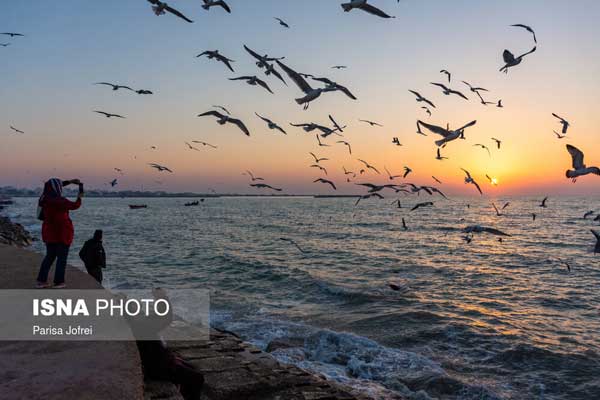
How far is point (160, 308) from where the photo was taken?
19.2 ft

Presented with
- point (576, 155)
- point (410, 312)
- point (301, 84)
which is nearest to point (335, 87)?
point (301, 84)

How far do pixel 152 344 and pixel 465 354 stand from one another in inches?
343

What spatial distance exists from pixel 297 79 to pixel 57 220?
4.68m

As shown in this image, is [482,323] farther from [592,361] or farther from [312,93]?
[312,93]

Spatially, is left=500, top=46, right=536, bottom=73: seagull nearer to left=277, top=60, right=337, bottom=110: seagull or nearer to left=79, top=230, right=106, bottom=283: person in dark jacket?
left=277, top=60, right=337, bottom=110: seagull

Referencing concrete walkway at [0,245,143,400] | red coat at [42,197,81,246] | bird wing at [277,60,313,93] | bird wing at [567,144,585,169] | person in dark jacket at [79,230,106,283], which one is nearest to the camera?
concrete walkway at [0,245,143,400]

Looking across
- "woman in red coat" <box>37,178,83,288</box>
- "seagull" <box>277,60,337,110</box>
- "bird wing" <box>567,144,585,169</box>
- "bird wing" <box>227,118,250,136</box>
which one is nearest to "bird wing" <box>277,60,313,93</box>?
"seagull" <box>277,60,337,110</box>

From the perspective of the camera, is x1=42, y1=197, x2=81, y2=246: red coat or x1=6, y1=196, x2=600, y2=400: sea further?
x1=6, y1=196, x2=600, y2=400: sea

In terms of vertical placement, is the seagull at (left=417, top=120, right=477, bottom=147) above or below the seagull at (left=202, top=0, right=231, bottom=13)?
below

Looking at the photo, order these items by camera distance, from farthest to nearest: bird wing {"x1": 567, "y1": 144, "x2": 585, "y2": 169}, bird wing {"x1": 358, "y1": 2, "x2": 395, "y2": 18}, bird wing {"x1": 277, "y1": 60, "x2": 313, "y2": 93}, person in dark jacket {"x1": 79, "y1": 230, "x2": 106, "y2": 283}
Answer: person in dark jacket {"x1": 79, "y1": 230, "x2": 106, "y2": 283} < bird wing {"x1": 567, "y1": 144, "x2": 585, "y2": 169} < bird wing {"x1": 277, "y1": 60, "x2": 313, "y2": 93} < bird wing {"x1": 358, "y1": 2, "x2": 395, "y2": 18}

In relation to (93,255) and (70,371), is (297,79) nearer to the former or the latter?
(70,371)

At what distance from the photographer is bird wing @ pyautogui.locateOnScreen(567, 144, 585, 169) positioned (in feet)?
24.8

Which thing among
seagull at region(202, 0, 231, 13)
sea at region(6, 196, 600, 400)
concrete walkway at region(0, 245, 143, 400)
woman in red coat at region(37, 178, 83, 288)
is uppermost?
seagull at region(202, 0, 231, 13)

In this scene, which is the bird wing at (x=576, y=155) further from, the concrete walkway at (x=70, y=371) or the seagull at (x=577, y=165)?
the concrete walkway at (x=70, y=371)
